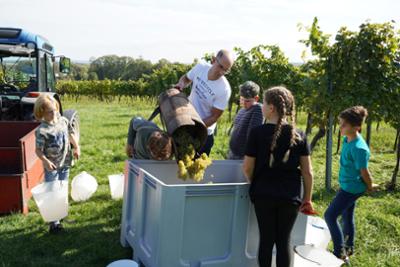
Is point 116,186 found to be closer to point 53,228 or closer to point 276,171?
point 53,228

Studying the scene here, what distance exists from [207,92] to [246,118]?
20.2 inches

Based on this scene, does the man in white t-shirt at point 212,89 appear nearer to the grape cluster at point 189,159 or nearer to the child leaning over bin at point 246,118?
the child leaning over bin at point 246,118

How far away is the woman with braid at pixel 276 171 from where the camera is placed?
8.87ft

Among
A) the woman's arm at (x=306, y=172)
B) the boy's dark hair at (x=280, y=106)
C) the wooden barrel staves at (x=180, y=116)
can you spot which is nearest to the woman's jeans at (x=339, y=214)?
the woman's arm at (x=306, y=172)

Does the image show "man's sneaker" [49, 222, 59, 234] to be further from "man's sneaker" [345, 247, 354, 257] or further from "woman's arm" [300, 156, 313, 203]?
"man's sneaker" [345, 247, 354, 257]

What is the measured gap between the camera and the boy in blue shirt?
3385 millimetres

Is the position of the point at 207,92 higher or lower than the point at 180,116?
higher

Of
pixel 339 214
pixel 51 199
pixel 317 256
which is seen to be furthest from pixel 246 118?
pixel 51 199

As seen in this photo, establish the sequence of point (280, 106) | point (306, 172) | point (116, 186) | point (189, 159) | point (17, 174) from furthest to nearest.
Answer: point (116, 186)
point (17, 174)
point (189, 159)
point (306, 172)
point (280, 106)

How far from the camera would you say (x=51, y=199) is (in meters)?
3.82

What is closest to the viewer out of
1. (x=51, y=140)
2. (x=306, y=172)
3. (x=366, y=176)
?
(x=306, y=172)

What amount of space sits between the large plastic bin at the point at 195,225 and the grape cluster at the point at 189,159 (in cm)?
34

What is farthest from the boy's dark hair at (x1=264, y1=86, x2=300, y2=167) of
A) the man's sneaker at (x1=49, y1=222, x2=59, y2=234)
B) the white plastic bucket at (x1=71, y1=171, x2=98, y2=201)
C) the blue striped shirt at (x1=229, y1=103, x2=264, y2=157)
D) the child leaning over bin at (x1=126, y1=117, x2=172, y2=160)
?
the white plastic bucket at (x1=71, y1=171, x2=98, y2=201)

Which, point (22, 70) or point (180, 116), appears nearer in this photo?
point (180, 116)
